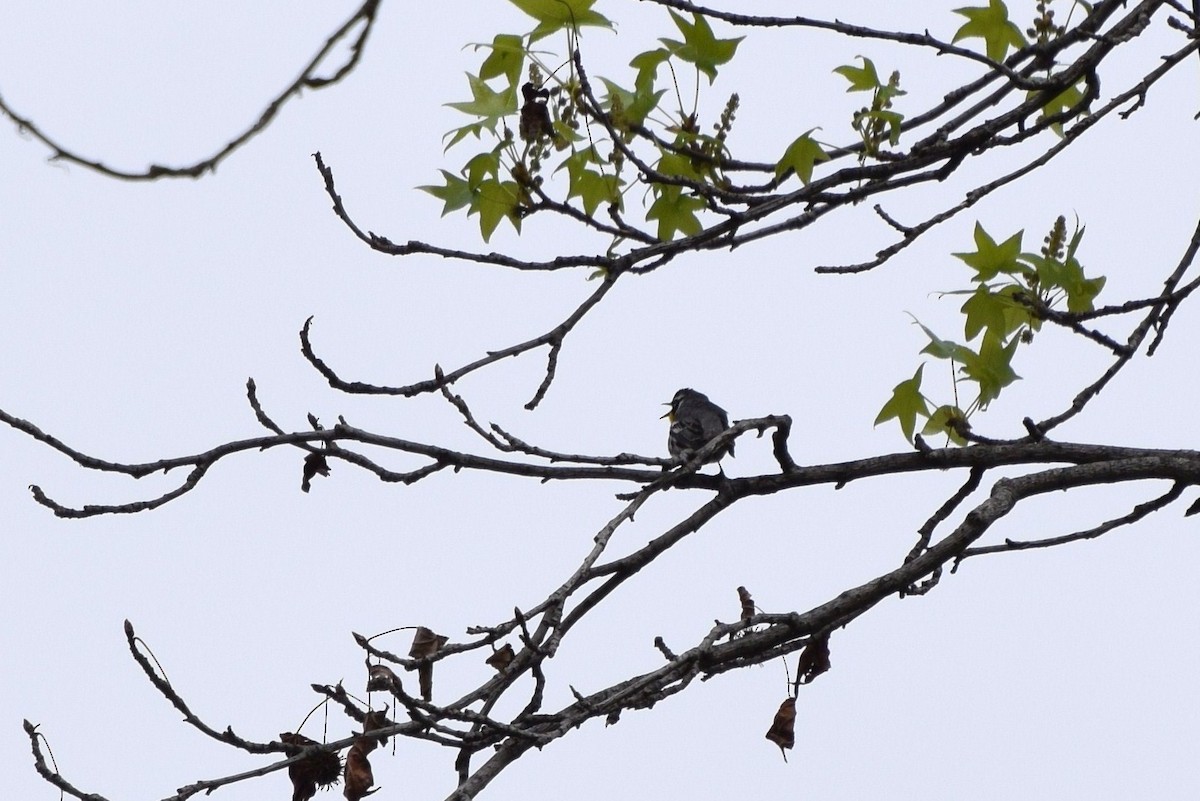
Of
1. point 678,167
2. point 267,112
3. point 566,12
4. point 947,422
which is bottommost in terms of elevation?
point 267,112

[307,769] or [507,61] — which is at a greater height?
[507,61]

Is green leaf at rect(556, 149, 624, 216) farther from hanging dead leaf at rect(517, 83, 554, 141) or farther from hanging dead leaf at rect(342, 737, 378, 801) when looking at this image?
hanging dead leaf at rect(342, 737, 378, 801)

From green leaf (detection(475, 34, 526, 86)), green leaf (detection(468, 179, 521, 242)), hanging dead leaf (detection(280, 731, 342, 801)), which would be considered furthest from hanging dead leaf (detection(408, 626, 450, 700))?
green leaf (detection(475, 34, 526, 86))

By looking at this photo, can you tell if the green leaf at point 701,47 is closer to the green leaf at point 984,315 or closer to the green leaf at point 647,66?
the green leaf at point 647,66

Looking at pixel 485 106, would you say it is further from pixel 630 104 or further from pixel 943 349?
pixel 943 349

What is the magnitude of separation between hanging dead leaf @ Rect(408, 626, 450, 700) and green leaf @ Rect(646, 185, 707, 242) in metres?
1.39

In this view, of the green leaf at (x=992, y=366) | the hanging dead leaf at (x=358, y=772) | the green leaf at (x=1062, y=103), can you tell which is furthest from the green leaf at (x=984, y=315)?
the hanging dead leaf at (x=358, y=772)

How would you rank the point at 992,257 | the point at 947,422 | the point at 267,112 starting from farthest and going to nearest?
the point at 947,422 → the point at 992,257 → the point at 267,112

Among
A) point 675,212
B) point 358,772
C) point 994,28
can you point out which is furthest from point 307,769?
point 994,28

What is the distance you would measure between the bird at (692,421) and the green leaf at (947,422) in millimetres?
2256

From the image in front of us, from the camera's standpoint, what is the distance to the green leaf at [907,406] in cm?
456

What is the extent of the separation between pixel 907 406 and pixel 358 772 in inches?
86.9

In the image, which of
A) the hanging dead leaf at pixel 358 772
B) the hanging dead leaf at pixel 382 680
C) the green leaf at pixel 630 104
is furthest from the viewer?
the green leaf at pixel 630 104

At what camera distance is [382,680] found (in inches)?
135
